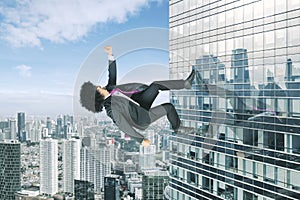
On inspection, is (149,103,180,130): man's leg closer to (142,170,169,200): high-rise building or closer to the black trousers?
the black trousers

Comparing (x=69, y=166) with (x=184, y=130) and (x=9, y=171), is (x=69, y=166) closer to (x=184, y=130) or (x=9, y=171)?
(x=9, y=171)

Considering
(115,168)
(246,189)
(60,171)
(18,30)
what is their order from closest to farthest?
1. (115,168)
2. (60,171)
3. (18,30)
4. (246,189)

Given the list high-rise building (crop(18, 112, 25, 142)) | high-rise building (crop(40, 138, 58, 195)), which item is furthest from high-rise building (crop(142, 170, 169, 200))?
high-rise building (crop(18, 112, 25, 142))

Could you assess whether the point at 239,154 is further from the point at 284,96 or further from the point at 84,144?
the point at 84,144

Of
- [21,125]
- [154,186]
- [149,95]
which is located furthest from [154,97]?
[21,125]

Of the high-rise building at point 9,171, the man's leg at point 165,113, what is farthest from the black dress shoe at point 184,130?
the high-rise building at point 9,171

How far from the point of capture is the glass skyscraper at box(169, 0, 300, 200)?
168 inches

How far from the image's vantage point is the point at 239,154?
556 cm

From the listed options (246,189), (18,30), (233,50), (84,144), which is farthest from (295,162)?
(18,30)

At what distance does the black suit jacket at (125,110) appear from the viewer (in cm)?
126

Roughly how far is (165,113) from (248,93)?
3.69m

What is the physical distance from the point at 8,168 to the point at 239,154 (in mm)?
4015

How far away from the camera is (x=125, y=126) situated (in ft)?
4.31

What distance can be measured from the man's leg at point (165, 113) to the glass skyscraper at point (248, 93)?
1.60 metres
